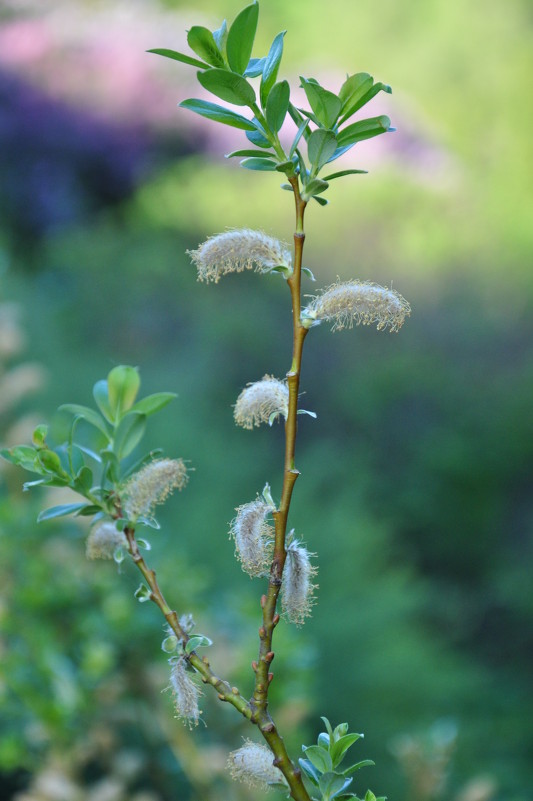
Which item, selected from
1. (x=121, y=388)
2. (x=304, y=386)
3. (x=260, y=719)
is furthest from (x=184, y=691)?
(x=304, y=386)

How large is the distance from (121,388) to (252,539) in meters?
0.11

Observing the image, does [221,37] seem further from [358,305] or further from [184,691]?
[184,691]

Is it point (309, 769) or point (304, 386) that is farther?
point (304, 386)

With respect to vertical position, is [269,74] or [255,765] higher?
[269,74]

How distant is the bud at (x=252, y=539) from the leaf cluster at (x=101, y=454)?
0.04 m

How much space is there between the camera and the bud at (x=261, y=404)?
0.29 meters

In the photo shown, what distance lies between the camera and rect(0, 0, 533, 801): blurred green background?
959 mm

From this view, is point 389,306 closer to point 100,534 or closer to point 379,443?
point 100,534

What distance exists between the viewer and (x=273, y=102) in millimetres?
269

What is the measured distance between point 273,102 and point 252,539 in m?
0.13

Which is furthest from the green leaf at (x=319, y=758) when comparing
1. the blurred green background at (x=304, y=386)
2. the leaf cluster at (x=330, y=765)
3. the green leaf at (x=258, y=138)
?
the blurred green background at (x=304, y=386)

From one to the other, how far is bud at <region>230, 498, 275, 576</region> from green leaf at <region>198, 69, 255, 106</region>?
0.13 meters

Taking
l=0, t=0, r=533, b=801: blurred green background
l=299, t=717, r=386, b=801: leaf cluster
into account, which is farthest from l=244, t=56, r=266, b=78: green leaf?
l=0, t=0, r=533, b=801: blurred green background

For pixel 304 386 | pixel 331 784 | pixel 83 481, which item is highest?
pixel 304 386
